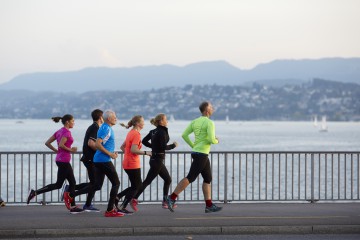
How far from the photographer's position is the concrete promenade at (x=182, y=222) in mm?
12594

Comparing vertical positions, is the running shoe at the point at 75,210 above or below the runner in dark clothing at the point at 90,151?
below

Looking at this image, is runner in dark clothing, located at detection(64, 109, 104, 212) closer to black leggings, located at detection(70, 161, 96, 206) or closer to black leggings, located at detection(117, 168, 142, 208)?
black leggings, located at detection(70, 161, 96, 206)

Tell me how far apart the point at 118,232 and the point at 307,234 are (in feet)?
8.99

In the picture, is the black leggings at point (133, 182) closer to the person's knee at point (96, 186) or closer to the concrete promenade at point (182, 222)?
the concrete promenade at point (182, 222)

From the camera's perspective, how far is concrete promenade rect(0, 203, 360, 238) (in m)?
12.6

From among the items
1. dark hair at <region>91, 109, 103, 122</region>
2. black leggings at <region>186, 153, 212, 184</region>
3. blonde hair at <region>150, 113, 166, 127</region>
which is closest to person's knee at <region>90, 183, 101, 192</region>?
dark hair at <region>91, 109, 103, 122</region>

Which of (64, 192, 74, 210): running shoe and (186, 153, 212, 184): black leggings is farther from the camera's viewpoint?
(64, 192, 74, 210): running shoe

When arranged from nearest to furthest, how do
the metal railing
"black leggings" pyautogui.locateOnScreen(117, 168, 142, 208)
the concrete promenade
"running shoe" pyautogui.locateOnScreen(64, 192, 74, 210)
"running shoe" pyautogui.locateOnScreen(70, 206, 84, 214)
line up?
the concrete promenade
"black leggings" pyautogui.locateOnScreen(117, 168, 142, 208)
"running shoe" pyautogui.locateOnScreen(70, 206, 84, 214)
"running shoe" pyautogui.locateOnScreen(64, 192, 74, 210)
the metal railing

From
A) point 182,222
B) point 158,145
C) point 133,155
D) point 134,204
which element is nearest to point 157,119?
point 158,145

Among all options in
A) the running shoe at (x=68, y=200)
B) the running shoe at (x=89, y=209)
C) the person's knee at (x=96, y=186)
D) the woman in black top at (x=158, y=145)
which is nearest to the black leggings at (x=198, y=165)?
the woman in black top at (x=158, y=145)

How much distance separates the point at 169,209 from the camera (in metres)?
15.1

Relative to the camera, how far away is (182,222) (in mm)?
13422

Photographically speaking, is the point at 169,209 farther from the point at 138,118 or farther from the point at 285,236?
the point at 285,236

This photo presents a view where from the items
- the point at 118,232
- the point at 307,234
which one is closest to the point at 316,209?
the point at 307,234
